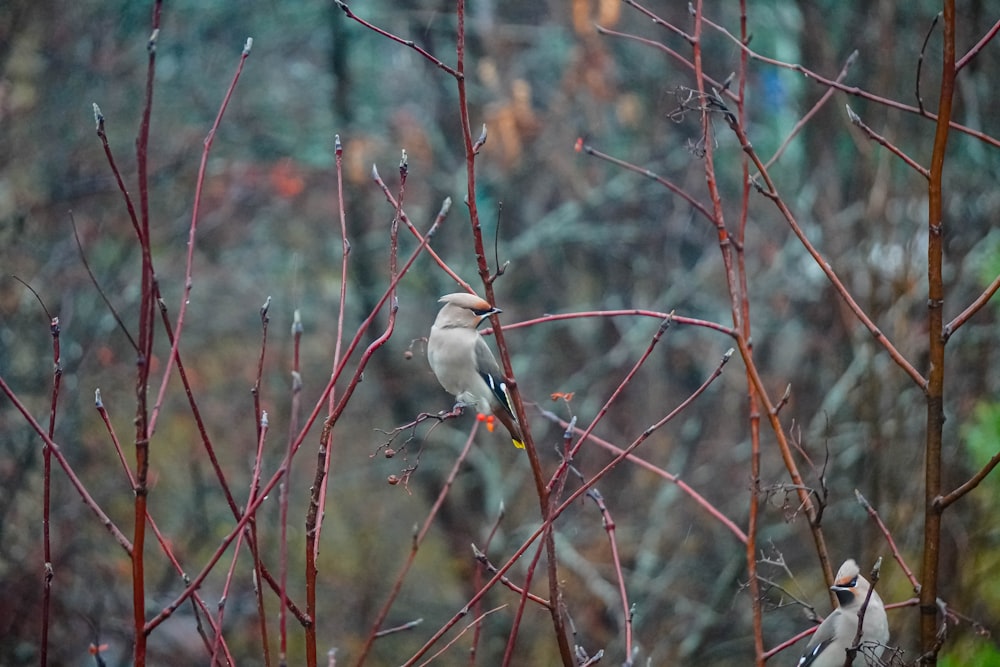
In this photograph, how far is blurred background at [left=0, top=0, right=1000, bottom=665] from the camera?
20.2 ft

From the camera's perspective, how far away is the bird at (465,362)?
9.50 feet

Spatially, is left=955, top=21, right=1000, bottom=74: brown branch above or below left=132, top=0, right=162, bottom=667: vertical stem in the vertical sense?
above

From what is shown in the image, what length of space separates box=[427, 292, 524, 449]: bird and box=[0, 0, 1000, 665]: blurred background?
2.92m

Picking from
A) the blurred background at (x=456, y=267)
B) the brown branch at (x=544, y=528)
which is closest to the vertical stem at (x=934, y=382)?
the brown branch at (x=544, y=528)

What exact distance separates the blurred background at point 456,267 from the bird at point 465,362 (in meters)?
2.92

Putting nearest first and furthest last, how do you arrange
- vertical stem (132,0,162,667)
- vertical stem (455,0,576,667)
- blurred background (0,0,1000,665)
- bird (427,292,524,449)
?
1. vertical stem (132,0,162,667)
2. vertical stem (455,0,576,667)
3. bird (427,292,524,449)
4. blurred background (0,0,1000,665)

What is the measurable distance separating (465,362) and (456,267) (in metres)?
5.02

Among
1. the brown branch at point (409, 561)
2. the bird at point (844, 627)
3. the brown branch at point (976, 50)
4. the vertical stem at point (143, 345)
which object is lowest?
the bird at point (844, 627)

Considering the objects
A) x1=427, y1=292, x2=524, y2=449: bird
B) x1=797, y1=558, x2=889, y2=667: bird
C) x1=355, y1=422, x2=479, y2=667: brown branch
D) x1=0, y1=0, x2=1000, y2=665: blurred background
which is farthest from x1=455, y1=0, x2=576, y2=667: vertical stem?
x1=0, y1=0, x2=1000, y2=665: blurred background

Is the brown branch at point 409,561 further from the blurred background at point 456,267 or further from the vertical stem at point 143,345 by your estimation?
the blurred background at point 456,267

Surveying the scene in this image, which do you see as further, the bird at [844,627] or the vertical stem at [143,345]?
the bird at [844,627]

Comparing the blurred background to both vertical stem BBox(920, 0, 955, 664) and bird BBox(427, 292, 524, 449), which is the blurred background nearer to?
bird BBox(427, 292, 524, 449)

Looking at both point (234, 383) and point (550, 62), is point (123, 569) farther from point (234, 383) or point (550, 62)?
point (550, 62)

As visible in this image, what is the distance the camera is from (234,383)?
28.2ft
